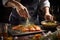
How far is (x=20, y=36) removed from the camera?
5.13ft

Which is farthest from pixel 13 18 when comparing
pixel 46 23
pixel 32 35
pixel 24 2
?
pixel 32 35

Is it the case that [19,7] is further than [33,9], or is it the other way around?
[33,9]

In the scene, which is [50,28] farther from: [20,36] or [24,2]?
[24,2]

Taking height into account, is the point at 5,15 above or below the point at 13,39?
above

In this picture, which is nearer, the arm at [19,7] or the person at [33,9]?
the arm at [19,7]

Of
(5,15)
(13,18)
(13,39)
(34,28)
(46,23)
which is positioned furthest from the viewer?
Result: (13,18)

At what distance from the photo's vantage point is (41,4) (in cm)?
237

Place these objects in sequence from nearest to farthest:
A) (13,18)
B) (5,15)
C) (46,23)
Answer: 1. (46,23)
2. (5,15)
3. (13,18)

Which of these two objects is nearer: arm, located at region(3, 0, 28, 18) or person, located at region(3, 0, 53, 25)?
arm, located at region(3, 0, 28, 18)

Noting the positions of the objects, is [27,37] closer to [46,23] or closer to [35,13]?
[46,23]

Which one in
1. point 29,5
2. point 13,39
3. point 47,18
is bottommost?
point 13,39

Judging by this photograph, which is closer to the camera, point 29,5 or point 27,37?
point 27,37

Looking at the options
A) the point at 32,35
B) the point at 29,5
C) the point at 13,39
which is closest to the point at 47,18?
the point at 29,5

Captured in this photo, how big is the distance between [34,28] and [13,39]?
29cm
